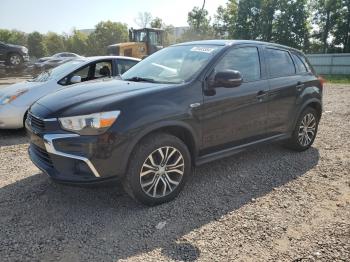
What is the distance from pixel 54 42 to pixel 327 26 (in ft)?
126

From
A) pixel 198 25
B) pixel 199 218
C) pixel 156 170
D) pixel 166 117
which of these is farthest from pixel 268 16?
pixel 199 218

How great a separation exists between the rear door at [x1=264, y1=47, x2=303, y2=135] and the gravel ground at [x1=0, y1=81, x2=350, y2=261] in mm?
641

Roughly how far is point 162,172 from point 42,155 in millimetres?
1287

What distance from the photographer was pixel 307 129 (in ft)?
18.8

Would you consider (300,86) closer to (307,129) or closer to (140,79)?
(307,129)

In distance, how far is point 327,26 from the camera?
33812 millimetres

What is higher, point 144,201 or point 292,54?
point 292,54

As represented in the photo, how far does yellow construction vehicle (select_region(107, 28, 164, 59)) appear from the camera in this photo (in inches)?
759

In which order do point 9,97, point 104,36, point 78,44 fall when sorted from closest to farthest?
point 9,97 → point 78,44 → point 104,36

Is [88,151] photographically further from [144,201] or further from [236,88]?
[236,88]

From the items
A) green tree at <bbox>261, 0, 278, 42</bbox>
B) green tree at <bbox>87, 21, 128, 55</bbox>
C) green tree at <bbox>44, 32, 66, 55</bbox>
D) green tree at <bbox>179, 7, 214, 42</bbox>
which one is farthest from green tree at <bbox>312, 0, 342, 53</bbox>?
green tree at <bbox>44, 32, 66, 55</bbox>

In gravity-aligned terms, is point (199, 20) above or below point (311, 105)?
above

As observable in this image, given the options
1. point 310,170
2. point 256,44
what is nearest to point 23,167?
point 256,44

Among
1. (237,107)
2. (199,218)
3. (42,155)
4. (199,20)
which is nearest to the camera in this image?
→ (199,218)
